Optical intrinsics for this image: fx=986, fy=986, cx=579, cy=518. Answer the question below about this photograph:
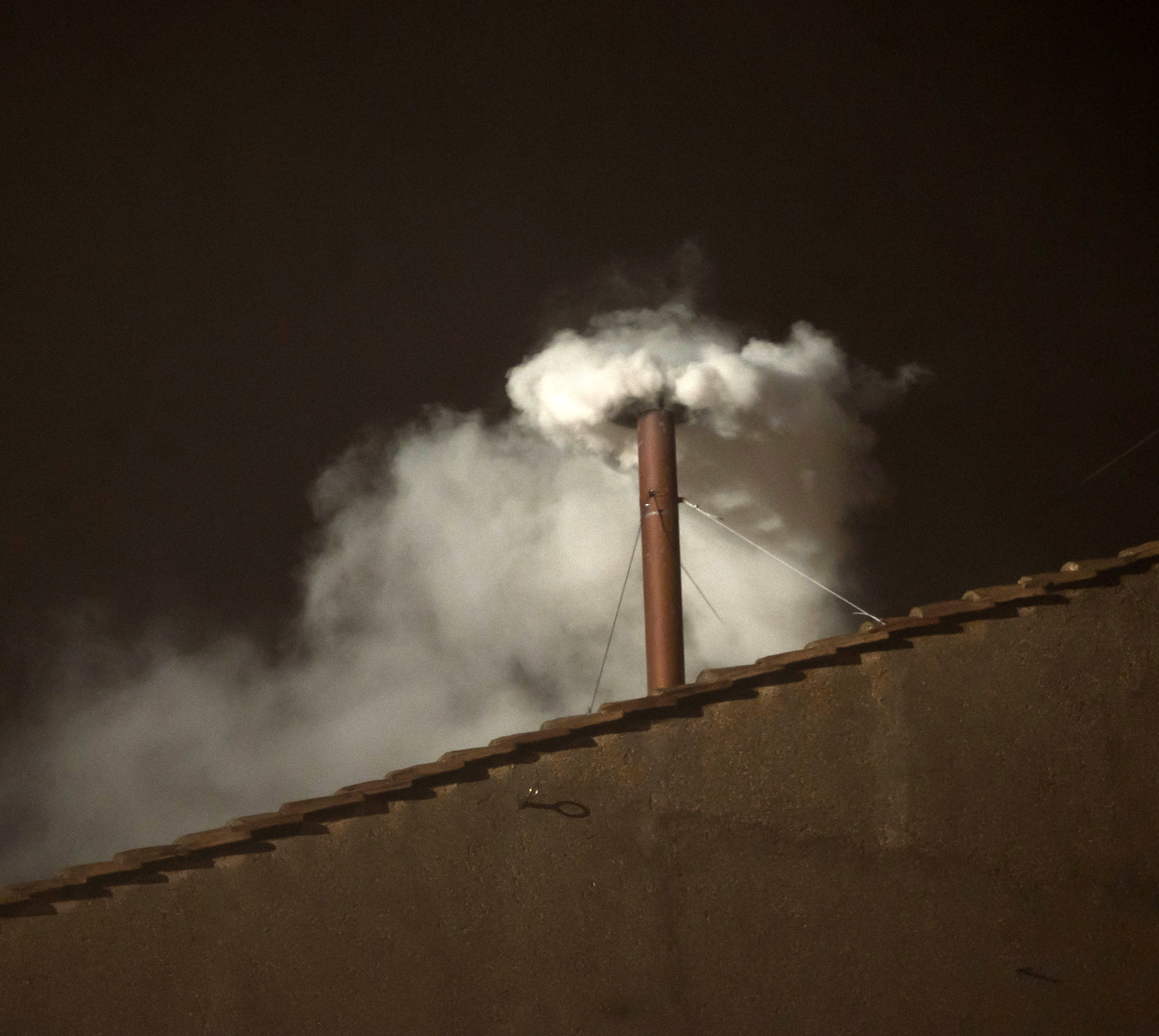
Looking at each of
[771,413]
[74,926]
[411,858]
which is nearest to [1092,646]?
[411,858]

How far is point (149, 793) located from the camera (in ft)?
48.5

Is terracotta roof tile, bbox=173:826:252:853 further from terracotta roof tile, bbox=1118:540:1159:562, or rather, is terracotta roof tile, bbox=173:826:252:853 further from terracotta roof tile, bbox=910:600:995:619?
terracotta roof tile, bbox=1118:540:1159:562

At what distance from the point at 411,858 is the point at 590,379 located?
9.28 meters

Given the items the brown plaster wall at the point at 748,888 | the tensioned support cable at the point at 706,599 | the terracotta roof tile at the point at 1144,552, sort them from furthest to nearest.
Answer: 1. the tensioned support cable at the point at 706,599
2. the terracotta roof tile at the point at 1144,552
3. the brown plaster wall at the point at 748,888

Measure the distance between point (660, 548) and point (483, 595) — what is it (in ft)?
15.7

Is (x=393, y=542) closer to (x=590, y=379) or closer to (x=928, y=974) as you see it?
(x=590, y=379)

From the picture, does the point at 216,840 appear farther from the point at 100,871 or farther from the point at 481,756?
the point at 481,756

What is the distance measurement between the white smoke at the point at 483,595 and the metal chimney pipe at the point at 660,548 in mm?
1526

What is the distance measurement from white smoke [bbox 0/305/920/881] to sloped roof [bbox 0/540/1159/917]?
844 cm

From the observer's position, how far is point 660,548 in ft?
37.7

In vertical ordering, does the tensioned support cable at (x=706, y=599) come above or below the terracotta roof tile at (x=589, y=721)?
above

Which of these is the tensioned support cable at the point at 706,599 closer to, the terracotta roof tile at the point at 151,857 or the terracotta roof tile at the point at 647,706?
the terracotta roof tile at the point at 647,706

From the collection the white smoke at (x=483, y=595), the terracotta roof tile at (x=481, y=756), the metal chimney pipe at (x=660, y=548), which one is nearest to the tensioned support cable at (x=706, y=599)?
the white smoke at (x=483, y=595)

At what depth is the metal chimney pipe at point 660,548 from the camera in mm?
11117
